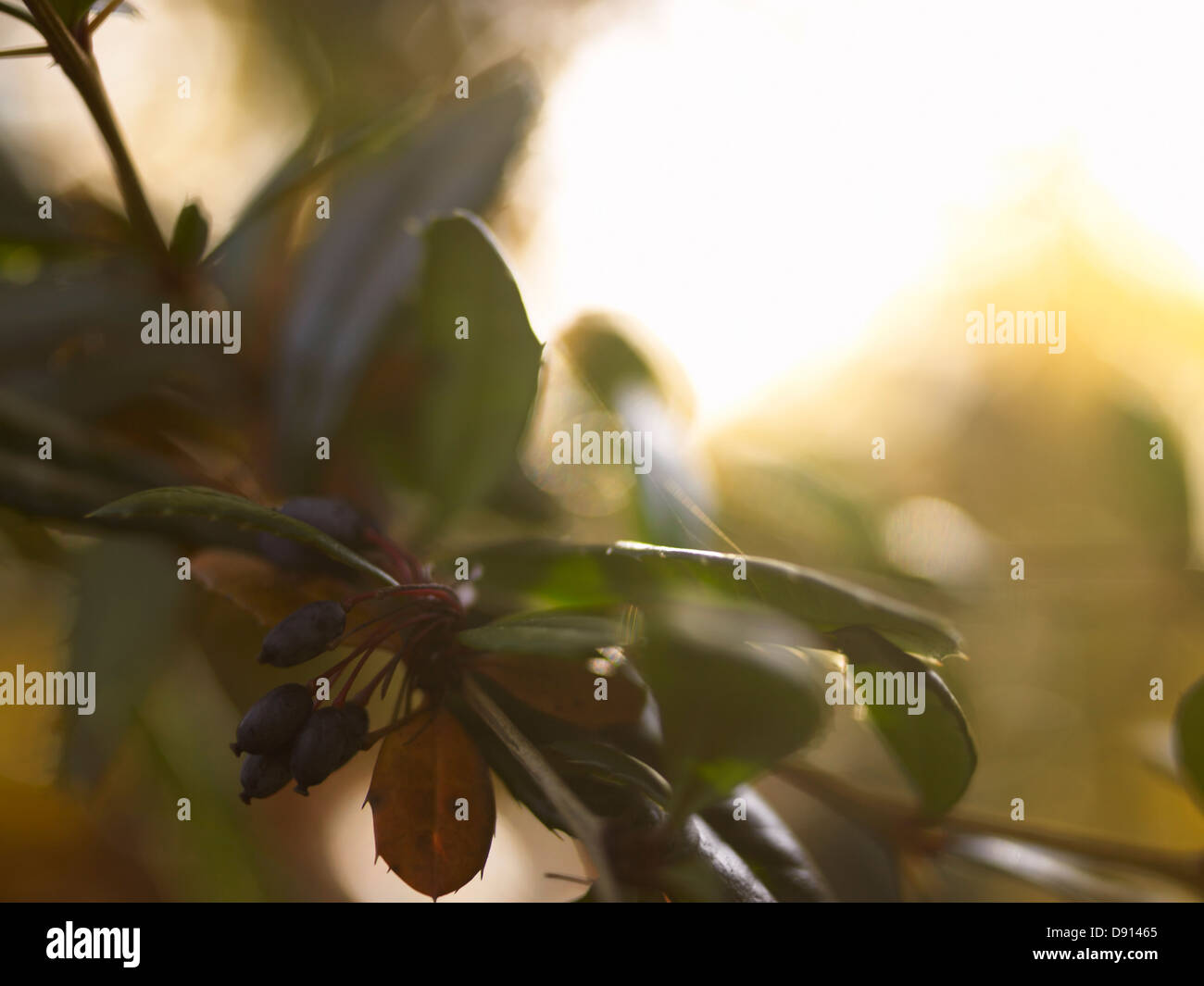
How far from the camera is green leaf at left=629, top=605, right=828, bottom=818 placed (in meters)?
0.31

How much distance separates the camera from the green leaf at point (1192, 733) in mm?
422

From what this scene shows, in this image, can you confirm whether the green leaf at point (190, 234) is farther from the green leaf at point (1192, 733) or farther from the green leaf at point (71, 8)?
the green leaf at point (1192, 733)

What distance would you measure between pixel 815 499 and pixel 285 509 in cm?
45

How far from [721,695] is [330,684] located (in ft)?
0.55

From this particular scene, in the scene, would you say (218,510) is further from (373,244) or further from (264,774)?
(373,244)

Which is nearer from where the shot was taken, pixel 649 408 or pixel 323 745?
pixel 323 745

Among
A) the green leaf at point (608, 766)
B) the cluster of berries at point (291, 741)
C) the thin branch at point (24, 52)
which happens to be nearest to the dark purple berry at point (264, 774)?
the cluster of berries at point (291, 741)

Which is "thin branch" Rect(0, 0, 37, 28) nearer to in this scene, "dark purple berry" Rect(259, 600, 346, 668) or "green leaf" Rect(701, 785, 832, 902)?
"dark purple berry" Rect(259, 600, 346, 668)

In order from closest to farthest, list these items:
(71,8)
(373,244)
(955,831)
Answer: (71,8)
(955,831)
(373,244)

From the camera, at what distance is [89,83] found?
399mm

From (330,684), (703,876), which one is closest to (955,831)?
(703,876)
